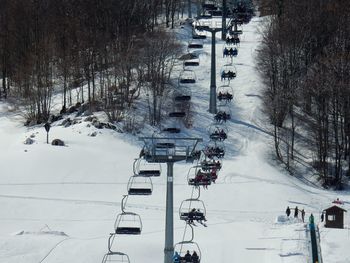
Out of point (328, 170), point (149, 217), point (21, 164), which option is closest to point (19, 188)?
point (21, 164)

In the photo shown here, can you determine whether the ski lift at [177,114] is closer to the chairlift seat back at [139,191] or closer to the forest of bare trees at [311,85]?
the forest of bare trees at [311,85]

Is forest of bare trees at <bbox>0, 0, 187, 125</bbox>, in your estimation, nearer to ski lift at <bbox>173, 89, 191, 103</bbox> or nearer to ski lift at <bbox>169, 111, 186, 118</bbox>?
ski lift at <bbox>173, 89, 191, 103</bbox>

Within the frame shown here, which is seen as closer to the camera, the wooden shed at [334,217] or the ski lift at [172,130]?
the wooden shed at [334,217]

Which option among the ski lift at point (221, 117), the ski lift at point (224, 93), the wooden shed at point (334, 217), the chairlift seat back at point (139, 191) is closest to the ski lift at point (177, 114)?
the ski lift at point (224, 93)

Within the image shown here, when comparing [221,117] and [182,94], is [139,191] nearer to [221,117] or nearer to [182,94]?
[221,117]

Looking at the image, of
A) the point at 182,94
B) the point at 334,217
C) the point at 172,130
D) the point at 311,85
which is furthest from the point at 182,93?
the point at 334,217

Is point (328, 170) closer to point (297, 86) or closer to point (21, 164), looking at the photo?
point (297, 86)

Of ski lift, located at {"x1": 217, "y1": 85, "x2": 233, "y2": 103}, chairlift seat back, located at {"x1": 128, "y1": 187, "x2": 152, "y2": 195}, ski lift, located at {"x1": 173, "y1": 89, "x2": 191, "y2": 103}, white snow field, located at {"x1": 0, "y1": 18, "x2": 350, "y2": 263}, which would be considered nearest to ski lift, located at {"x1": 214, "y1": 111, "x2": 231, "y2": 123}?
white snow field, located at {"x1": 0, "y1": 18, "x2": 350, "y2": 263}
